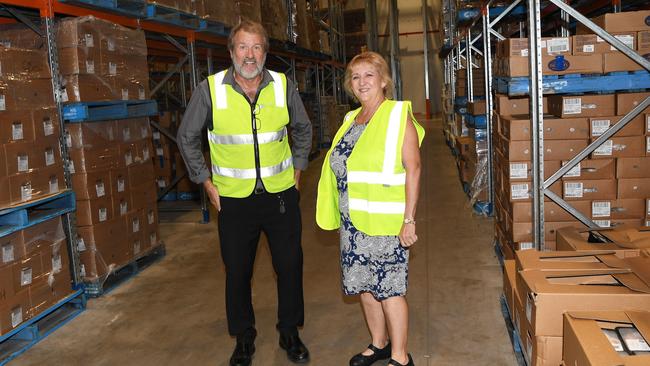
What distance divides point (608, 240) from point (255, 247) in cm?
217

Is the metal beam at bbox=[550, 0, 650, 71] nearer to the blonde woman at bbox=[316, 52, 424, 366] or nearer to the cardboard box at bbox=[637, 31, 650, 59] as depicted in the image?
the cardboard box at bbox=[637, 31, 650, 59]

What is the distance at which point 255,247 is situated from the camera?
3.62m

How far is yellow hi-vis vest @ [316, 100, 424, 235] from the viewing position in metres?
3.03

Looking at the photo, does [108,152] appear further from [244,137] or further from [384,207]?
[384,207]

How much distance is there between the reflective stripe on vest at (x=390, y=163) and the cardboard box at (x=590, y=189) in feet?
7.40

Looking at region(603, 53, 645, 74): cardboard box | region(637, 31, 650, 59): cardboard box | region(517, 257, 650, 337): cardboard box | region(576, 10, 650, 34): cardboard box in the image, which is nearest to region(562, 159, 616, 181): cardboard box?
region(603, 53, 645, 74): cardboard box

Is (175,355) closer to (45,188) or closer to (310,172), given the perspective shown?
(45,188)

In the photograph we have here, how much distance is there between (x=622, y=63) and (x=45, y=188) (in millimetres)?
4353

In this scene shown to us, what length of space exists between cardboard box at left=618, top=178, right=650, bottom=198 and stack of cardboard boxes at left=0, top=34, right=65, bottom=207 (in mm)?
4394

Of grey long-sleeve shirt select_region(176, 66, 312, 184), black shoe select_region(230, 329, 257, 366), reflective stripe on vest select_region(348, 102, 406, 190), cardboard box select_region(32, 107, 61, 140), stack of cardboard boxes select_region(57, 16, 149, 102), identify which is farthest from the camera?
stack of cardboard boxes select_region(57, 16, 149, 102)

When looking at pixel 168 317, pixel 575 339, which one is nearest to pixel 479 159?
pixel 168 317

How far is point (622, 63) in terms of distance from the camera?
4328mm

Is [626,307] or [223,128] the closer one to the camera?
[626,307]

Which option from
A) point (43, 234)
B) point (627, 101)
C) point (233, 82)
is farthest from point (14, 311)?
point (627, 101)
